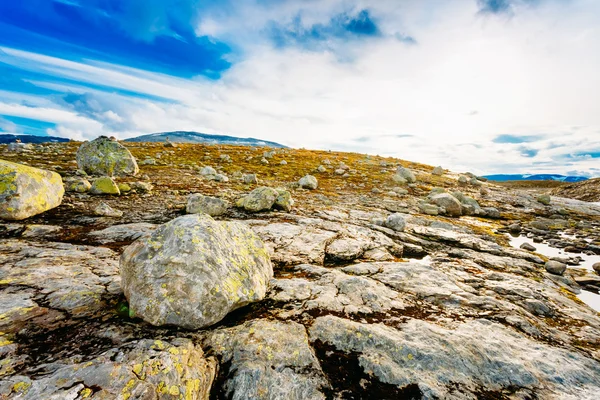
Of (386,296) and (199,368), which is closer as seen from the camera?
(199,368)

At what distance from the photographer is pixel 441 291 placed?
337 inches

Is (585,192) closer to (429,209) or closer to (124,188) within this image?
(429,209)

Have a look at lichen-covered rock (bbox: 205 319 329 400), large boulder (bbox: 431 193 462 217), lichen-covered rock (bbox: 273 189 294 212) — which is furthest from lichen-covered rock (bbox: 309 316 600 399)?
large boulder (bbox: 431 193 462 217)

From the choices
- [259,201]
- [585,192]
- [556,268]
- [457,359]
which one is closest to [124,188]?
[259,201]

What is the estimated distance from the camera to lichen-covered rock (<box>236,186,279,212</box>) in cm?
1658

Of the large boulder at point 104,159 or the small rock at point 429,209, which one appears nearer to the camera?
the small rock at point 429,209

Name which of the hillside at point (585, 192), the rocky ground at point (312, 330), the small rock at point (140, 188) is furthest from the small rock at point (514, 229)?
the hillside at point (585, 192)

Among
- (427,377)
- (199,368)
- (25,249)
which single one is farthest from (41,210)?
(427,377)

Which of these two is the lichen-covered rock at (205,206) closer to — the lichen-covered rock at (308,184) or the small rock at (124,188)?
the small rock at (124,188)

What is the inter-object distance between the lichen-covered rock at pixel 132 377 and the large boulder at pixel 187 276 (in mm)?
716

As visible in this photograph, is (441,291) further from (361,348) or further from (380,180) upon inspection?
(380,180)

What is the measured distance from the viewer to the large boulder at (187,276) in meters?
5.66

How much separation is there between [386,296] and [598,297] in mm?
9430

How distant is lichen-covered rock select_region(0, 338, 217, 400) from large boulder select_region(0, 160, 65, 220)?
11.3m
